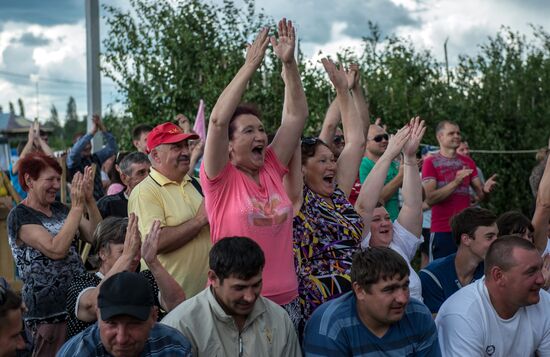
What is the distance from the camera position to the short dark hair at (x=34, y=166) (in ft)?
19.7

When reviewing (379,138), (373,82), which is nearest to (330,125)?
(379,138)

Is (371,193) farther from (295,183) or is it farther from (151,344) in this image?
(151,344)

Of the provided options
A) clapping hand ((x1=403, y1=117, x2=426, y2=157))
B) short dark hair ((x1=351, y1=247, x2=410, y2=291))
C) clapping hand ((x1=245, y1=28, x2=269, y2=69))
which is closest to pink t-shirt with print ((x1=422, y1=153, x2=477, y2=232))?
clapping hand ((x1=403, y1=117, x2=426, y2=157))

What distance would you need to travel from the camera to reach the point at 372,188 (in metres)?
5.68

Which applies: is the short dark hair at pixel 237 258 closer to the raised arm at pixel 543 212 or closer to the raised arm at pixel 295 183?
the raised arm at pixel 295 183

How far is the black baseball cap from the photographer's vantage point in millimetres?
3955

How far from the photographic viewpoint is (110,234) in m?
5.20

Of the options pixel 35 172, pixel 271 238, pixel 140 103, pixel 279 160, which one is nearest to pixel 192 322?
pixel 271 238

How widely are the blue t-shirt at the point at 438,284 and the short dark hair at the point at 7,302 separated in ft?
9.58

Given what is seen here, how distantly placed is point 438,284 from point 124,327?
2.55 m

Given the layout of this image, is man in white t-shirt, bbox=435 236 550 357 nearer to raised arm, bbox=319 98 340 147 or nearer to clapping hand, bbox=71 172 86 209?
raised arm, bbox=319 98 340 147

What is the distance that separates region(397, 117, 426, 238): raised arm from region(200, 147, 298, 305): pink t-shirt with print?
1.41 metres

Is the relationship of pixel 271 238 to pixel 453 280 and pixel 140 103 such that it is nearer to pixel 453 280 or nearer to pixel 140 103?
pixel 453 280

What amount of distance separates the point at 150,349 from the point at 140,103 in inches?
310
